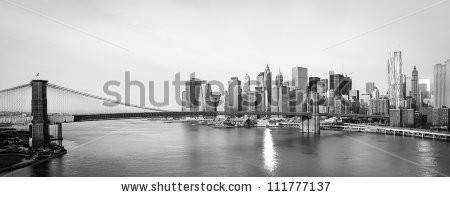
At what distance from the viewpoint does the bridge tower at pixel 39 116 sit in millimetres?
26172

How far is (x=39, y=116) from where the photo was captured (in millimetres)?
26531

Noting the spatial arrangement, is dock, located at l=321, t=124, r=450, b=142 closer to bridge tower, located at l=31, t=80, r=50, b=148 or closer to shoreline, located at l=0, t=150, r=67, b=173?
shoreline, located at l=0, t=150, r=67, b=173

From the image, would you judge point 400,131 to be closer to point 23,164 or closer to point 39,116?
point 39,116

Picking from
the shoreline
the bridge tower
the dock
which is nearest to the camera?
the shoreline

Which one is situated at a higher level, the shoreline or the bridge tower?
the bridge tower

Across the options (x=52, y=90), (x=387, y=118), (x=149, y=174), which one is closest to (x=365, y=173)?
(x=149, y=174)

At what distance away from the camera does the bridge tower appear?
2617 centimetres

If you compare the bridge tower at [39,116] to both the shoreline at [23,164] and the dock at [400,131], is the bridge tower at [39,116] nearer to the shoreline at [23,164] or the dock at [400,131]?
the shoreline at [23,164]

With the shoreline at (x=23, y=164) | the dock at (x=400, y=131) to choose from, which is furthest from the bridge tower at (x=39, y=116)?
the dock at (x=400, y=131)

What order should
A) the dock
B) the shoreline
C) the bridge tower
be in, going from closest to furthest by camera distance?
the shoreline, the bridge tower, the dock

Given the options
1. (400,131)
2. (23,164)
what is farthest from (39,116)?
(400,131)

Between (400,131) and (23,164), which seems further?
(400,131)

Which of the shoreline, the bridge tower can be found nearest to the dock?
the shoreline

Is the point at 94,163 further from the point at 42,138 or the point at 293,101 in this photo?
the point at 293,101
